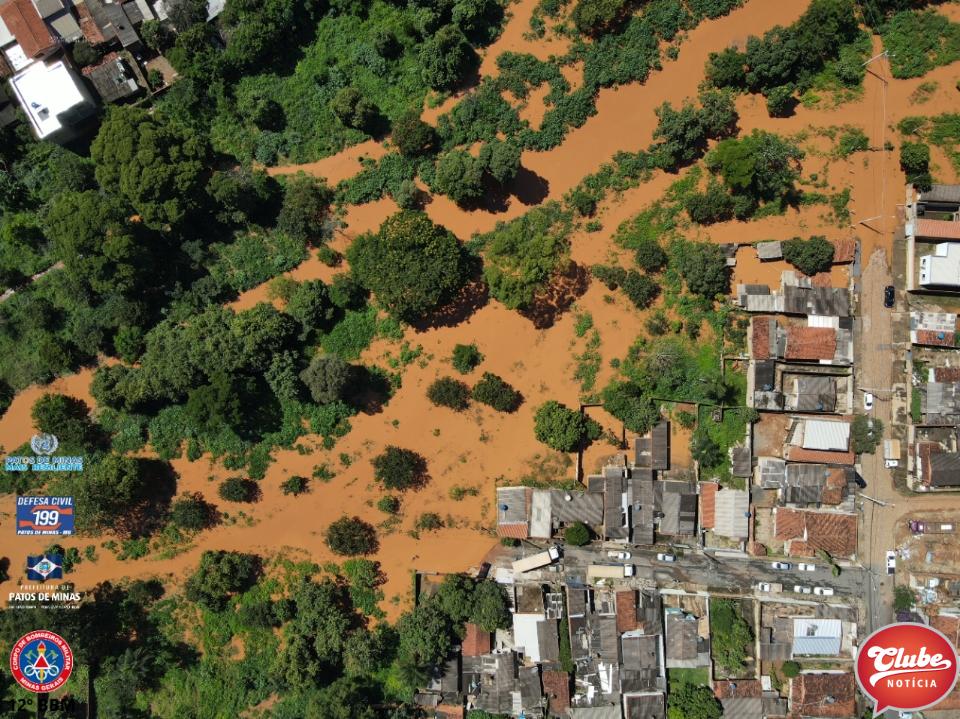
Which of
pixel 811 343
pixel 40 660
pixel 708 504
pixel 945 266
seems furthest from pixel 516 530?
pixel 945 266

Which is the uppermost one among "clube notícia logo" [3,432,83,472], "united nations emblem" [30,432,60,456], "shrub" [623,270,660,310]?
"shrub" [623,270,660,310]

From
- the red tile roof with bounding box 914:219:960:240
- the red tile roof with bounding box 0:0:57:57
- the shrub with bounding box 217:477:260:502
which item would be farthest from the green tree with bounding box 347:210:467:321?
the red tile roof with bounding box 914:219:960:240

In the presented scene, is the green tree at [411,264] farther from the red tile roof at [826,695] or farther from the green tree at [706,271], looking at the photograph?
the red tile roof at [826,695]

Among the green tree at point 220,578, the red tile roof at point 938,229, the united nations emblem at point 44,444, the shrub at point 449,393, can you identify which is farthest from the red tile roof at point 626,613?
the united nations emblem at point 44,444

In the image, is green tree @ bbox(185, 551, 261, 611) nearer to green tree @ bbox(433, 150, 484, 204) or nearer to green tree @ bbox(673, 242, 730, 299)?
green tree @ bbox(433, 150, 484, 204)

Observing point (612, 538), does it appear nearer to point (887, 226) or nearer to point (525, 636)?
point (525, 636)
